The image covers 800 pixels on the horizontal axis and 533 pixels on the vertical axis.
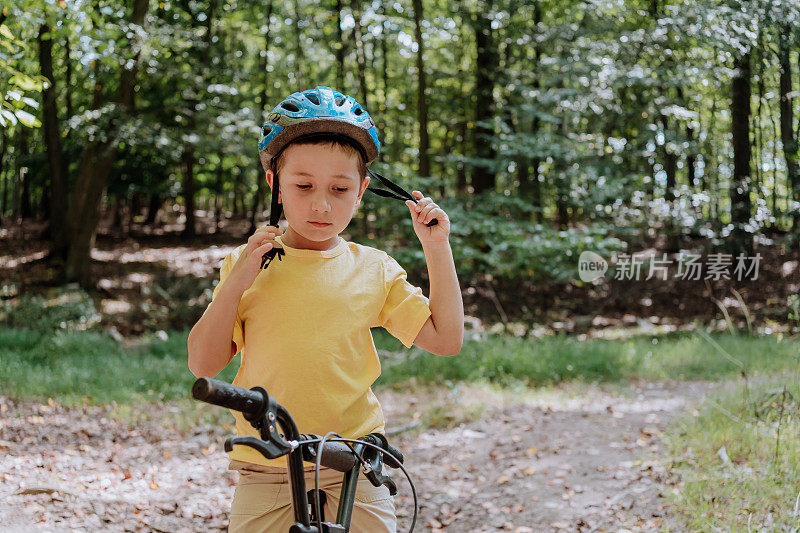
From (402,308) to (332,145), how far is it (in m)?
0.56

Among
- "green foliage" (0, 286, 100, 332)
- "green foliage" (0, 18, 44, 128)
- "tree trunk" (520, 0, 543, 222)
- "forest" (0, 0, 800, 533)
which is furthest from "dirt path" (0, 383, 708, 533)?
"tree trunk" (520, 0, 543, 222)

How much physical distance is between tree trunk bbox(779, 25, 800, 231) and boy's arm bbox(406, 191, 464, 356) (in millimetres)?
4471

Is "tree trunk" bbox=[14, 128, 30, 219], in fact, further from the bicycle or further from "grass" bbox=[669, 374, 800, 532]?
the bicycle

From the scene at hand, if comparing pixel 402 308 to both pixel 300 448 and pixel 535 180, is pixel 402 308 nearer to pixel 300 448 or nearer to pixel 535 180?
pixel 300 448

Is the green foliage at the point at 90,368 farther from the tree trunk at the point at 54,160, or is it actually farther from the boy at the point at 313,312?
the boy at the point at 313,312

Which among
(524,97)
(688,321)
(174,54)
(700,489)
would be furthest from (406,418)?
(174,54)

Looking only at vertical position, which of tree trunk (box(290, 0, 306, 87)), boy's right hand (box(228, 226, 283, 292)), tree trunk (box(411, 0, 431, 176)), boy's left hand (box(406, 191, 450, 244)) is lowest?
boy's right hand (box(228, 226, 283, 292))

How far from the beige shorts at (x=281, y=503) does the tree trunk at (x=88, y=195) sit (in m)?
11.4

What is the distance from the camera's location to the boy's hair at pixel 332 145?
2.09 metres

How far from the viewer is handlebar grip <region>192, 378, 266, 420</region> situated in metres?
1.23

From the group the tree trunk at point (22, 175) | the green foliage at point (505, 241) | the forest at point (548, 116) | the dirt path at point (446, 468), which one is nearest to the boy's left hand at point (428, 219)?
the dirt path at point (446, 468)

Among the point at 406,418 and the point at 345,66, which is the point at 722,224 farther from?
the point at 345,66

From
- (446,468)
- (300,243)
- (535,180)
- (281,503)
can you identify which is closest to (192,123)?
(535,180)

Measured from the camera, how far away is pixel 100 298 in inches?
527
